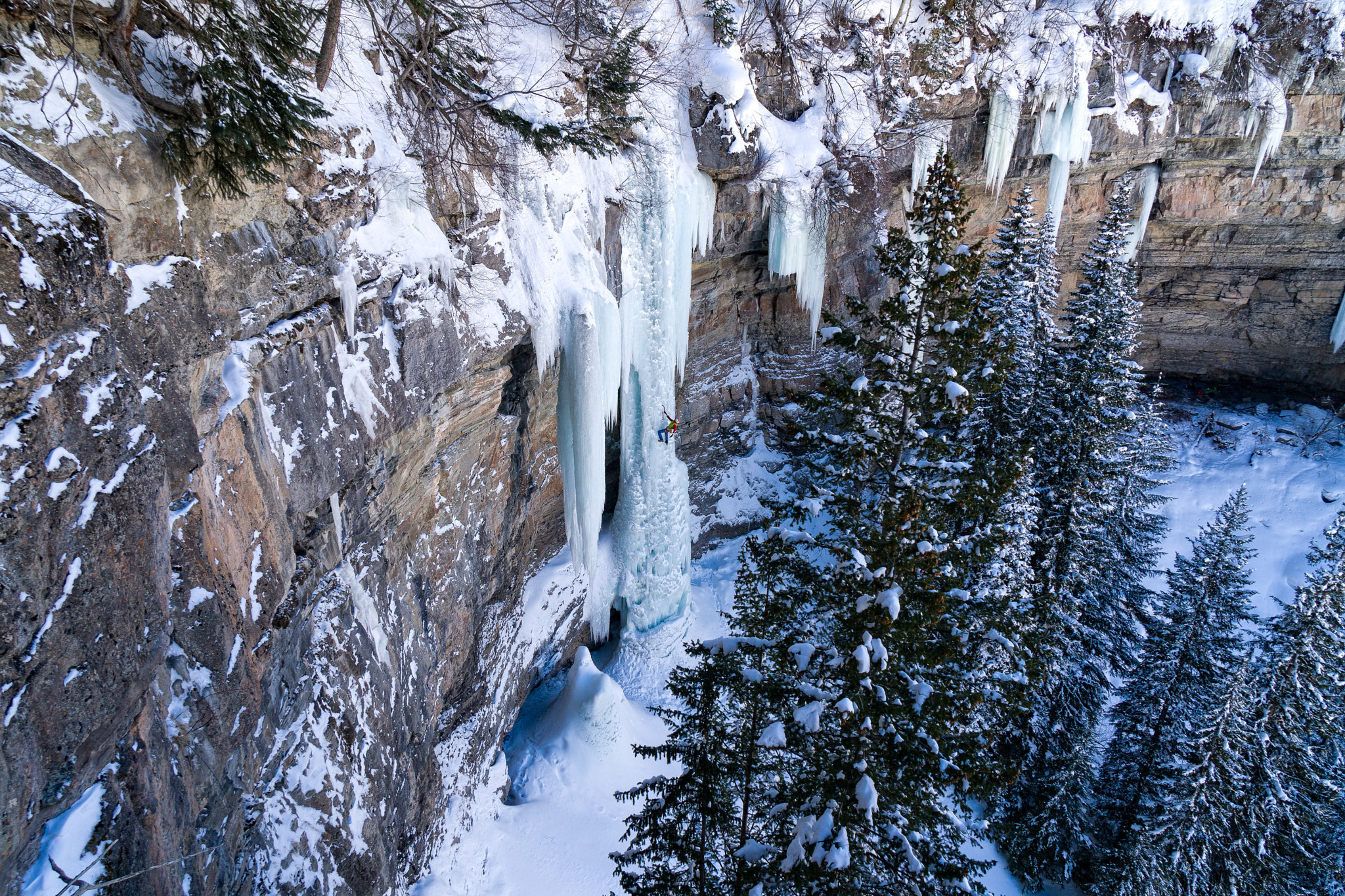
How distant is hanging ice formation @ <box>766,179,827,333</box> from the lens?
1284cm

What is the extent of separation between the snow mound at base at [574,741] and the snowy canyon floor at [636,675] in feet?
0.06

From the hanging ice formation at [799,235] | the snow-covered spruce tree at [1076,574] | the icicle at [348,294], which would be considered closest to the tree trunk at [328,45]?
the icicle at [348,294]

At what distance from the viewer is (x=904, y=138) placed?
13969mm

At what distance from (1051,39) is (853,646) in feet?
51.6

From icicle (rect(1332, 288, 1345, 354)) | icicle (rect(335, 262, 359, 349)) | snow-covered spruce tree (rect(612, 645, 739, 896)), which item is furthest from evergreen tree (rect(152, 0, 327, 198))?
icicle (rect(1332, 288, 1345, 354))

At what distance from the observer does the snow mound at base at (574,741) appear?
10094mm

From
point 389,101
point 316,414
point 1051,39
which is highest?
point 1051,39

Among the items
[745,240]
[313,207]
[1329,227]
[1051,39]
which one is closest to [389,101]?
[313,207]

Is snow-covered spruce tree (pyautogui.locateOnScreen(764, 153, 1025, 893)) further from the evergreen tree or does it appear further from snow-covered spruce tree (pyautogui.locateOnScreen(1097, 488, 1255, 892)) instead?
snow-covered spruce tree (pyautogui.locateOnScreen(1097, 488, 1255, 892))

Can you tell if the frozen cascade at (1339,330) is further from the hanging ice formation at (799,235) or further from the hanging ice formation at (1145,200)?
the hanging ice formation at (799,235)

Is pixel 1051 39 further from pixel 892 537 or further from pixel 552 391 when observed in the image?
pixel 892 537

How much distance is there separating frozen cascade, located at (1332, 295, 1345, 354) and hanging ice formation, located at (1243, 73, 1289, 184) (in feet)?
19.3

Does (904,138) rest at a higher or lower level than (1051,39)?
lower

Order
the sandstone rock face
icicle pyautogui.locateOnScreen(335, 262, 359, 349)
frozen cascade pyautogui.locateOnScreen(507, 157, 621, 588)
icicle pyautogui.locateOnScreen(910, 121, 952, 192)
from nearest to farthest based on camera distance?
the sandstone rock face, icicle pyautogui.locateOnScreen(335, 262, 359, 349), frozen cascade pyautogui.locateOnScreen(507, 157, 621, 588), icicle pyautogui.locateOnScreen(910, 121, 952, 192)
